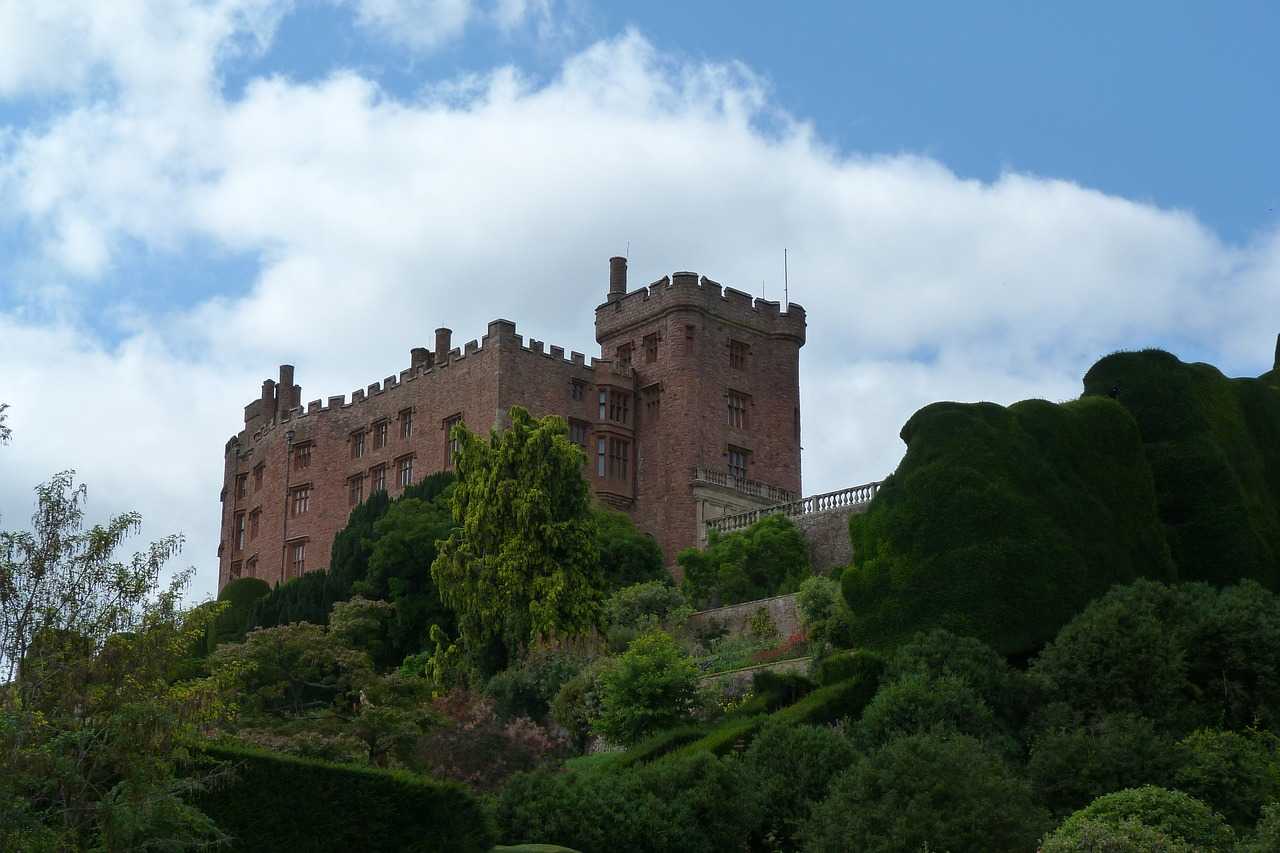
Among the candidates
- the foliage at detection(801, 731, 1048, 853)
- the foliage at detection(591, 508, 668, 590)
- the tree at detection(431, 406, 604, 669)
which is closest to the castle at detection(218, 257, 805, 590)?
the foliage at detection(591, 508, 668, 590)

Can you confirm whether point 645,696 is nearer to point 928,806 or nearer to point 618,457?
point 928,806

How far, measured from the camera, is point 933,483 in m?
31.8

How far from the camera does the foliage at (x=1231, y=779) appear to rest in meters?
22.8

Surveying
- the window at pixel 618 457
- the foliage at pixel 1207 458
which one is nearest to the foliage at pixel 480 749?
the foliage at pixel 1207 458

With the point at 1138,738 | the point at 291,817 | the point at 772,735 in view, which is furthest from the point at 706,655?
the point at 291,817

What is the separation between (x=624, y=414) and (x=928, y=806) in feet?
110

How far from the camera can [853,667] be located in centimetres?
2911

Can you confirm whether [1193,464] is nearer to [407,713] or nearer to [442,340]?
[407,713]

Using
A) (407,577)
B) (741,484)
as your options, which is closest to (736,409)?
(741,484)

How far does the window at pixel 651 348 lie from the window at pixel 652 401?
94 cm

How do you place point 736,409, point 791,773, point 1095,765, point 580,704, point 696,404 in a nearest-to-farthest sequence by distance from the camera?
point 1095,765
point 791,773
point 580,704
point 696,404
point 736,409

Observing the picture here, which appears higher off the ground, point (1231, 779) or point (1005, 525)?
point (1005, 525)

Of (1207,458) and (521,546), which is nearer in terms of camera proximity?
(1207,458)

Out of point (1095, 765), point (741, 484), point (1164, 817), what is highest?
point (741, 484)
